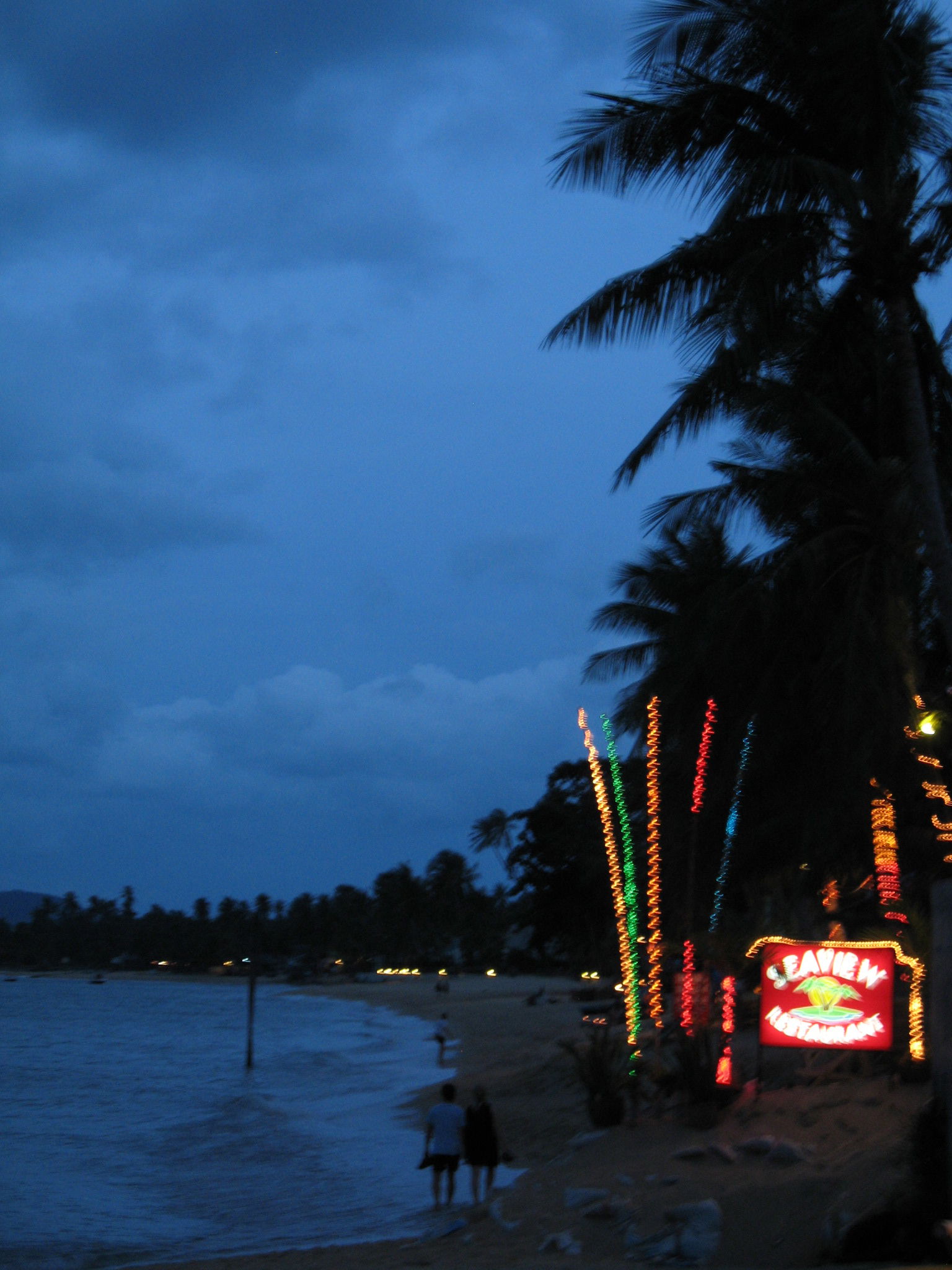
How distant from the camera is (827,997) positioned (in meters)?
10.8

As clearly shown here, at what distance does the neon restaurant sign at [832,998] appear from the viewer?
34.8 feet

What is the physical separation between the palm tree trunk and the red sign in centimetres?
303

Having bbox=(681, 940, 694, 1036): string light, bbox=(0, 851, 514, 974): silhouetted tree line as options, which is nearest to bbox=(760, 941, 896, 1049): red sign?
bbox=(681, 940, 694, 1036): string light

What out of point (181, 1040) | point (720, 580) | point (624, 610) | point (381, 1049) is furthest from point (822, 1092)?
point (181, 1040)

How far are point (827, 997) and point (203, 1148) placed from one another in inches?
453

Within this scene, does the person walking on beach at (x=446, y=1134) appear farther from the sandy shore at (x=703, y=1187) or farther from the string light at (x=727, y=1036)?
the string light at (x=727, y=1036)

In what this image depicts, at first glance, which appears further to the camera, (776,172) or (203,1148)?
(203,1148)

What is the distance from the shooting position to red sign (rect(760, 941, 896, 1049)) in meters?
10.6

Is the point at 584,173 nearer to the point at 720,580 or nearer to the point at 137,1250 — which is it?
the point at 720,580

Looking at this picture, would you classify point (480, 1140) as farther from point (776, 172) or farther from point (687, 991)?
point (776, 172)

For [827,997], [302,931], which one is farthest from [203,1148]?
[302,931]

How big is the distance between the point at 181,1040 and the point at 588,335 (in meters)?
38.9

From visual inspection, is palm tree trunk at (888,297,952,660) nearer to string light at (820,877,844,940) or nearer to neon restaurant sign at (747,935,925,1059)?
neon restaurant sign at (747,935,925,1059)

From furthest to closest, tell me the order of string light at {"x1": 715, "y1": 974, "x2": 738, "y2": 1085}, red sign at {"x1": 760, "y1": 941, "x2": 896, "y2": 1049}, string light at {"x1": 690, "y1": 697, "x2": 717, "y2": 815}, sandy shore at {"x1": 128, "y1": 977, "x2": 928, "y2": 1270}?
string light at {"x1": 690, "y1": 697, "x2": 717, "y2": 815} < string light at {"x1": 715, "y1": 974, "x2": 738, "y2": 1085} < red sign at {"x1": 760, "y1": 941, "x2": 896, "y2": 1049} < sandy shore at {"x1": 128, "y1": 977, "x2": 928, "y2": 1270}
